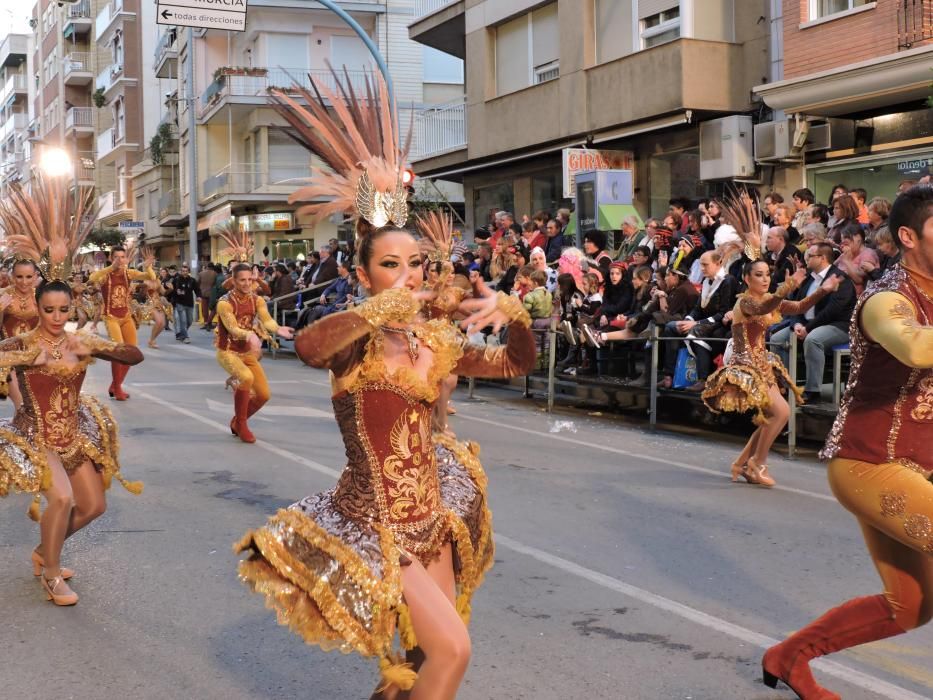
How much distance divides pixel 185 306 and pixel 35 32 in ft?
222

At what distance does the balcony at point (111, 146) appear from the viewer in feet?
208

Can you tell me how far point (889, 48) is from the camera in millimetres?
15781

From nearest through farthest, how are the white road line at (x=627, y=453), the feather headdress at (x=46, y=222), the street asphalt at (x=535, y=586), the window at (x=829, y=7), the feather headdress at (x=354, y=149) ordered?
the feather headdress at (x=354, y=149) < the street asphalt at (x=535, y=586) < the feather headdress at (x=46, y=222) < the white road line at (x=627, y=453) < the window at (x=829, y=7)

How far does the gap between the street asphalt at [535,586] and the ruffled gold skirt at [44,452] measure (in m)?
0.63

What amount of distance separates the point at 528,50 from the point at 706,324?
13.3m

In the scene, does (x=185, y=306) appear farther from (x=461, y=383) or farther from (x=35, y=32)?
(x=35, y=32)

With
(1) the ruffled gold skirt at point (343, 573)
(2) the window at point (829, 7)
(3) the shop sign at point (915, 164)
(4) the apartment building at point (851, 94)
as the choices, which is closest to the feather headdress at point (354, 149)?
(1) the ruffled gold skirt at point (343, 573)

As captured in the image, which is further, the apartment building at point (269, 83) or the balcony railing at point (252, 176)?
the balcony railing at point (252, 176)

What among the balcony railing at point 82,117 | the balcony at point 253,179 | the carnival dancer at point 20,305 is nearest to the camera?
the carnival dancer at point 20,305

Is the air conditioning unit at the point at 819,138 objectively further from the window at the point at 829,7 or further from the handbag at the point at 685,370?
the handbag at the point at 685,370

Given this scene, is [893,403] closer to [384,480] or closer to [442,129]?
[384,480]

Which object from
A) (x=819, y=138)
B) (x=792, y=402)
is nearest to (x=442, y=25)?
(x=819, y=138)

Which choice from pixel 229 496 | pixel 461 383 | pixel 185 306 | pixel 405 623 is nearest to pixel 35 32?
pixel 185 306

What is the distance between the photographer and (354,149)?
3.84 m
